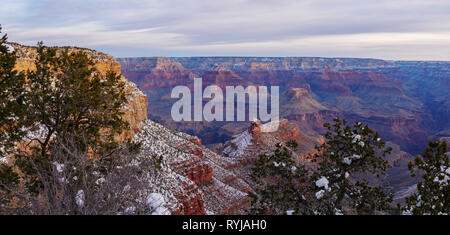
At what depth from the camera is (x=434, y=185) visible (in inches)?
371

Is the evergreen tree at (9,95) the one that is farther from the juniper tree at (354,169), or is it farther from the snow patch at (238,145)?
the snow patch at (238,145)

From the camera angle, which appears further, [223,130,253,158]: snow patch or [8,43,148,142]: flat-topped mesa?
[223,130,253,158]: snow patch

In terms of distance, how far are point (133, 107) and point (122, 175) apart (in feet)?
86.8

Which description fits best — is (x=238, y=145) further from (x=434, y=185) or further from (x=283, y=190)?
(x=434, y=185)

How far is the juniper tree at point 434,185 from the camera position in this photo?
9188 millimetres

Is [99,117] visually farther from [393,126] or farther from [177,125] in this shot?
[393,126]

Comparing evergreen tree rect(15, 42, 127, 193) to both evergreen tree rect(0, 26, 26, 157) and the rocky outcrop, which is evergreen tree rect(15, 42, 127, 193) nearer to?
evergreen tree rect(0, 26, 26, 157)

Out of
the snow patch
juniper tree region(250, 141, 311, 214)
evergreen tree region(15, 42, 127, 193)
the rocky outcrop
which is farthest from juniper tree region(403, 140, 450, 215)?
the snow patch

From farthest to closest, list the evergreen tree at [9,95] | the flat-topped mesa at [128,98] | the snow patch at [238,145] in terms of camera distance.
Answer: the snow patch at [238,145] < the flat-topped mesa at [128,98] < the evergreen tree at [9,95]

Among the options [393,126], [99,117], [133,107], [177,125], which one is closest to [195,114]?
[177,125]

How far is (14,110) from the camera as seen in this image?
12367mm

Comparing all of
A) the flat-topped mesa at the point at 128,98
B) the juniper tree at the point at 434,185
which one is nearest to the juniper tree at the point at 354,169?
the juniper tree at the point at 434,185

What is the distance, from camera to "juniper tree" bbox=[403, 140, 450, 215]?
9.19 metres
